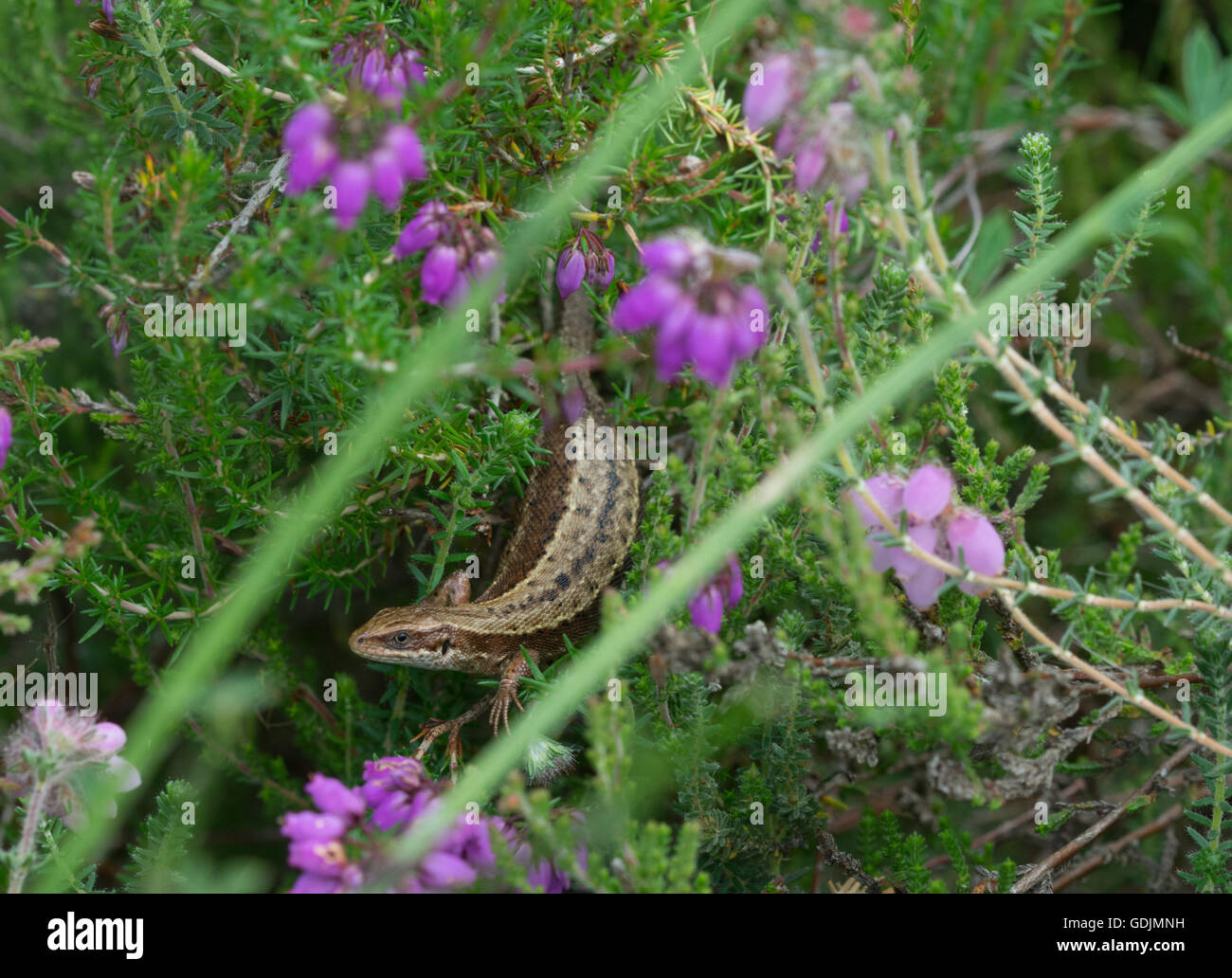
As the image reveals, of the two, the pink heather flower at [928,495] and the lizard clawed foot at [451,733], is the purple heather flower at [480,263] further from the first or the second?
the lizard clawed foot at [451,733]

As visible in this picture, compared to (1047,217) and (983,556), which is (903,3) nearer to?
(1047,217)

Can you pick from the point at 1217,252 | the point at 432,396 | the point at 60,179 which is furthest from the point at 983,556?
the point at 60,179

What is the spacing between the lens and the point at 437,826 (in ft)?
5.49

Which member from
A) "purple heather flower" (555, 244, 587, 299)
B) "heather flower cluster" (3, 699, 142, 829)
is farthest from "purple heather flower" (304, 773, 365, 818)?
"purple heather flower" (555, 244, 587, 299)

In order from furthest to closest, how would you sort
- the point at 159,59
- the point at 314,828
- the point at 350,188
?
the point at 159,59 → the point at 314,828 → the point at 350,188

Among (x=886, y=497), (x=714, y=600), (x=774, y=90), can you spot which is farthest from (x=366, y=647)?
(x=774, y=90)

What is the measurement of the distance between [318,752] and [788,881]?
6.32 feet

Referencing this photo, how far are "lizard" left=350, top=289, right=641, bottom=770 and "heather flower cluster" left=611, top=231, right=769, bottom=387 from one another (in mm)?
2108

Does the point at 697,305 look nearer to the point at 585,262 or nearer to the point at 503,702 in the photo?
the point at 585,262

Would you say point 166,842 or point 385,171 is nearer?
point 385,171

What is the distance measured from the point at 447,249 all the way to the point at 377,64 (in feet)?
1.78

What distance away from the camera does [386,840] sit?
2.23 m

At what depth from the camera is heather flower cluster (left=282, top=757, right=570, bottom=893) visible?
217 centimetres

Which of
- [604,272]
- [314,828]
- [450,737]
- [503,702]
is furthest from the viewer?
[503,702]
